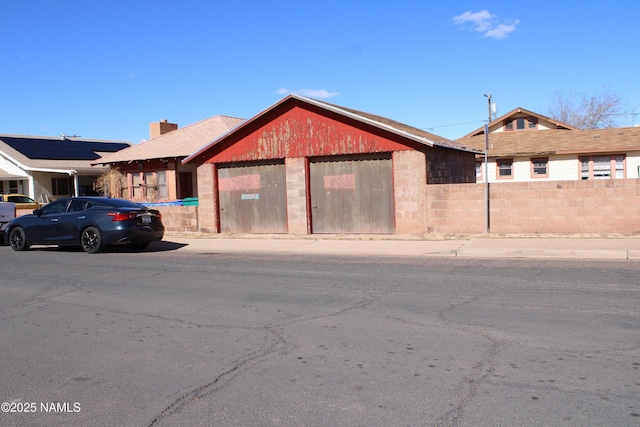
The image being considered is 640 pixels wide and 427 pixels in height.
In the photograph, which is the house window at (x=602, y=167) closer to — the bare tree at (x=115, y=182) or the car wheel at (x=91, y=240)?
the bare tree at (x=115, y=182)

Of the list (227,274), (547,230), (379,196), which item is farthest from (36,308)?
(547,230)

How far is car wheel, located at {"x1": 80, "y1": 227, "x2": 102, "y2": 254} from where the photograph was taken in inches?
621

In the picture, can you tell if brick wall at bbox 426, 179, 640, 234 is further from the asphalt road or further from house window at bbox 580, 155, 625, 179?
house window at bbox 580, 155, 625, 179

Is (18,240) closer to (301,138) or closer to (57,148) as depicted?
(301,138)

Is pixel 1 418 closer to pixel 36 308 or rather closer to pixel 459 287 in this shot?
pixel 36 308

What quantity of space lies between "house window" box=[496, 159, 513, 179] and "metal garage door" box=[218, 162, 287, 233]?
16.5 meters

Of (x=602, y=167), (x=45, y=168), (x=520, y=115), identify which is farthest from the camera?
(x=520, y=115)

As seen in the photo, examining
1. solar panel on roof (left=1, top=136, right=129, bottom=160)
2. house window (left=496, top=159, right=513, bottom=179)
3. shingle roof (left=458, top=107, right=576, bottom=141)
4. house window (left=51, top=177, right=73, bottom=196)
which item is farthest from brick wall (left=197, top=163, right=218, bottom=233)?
shingle roof (left=458, top=107, right=576, bottom=141)

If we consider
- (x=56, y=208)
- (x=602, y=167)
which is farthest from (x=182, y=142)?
(x=602, y=167)

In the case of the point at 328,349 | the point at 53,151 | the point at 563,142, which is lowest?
the point at 328,349

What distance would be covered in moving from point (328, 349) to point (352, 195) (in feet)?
43.4

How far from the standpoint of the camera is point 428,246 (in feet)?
50.2

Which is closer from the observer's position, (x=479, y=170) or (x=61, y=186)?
(x=479, y=170)

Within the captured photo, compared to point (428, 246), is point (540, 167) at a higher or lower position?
higher
